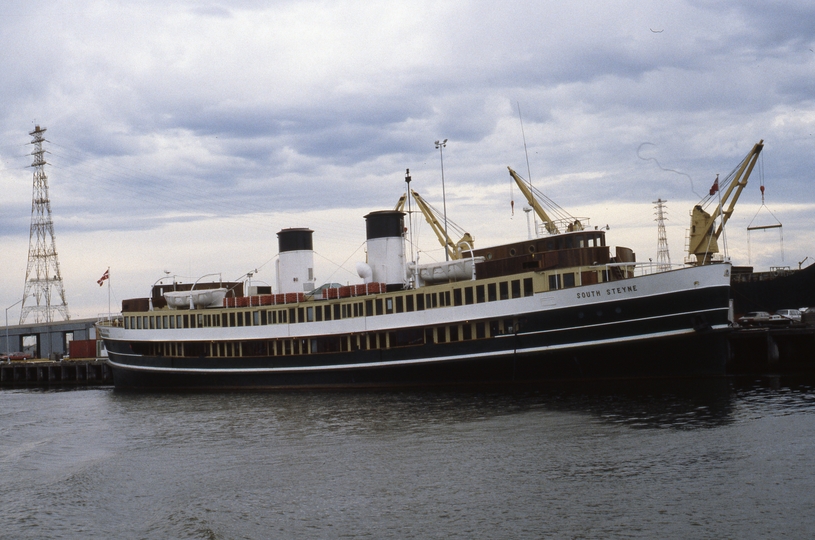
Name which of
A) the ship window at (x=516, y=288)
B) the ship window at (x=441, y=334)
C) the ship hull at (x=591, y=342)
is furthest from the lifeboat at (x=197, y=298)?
the ship window at (x=516, y=288)

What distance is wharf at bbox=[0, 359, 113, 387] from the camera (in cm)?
6531

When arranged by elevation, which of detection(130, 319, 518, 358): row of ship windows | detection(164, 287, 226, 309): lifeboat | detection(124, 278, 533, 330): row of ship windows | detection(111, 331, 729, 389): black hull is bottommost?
detection(111, 331, 729, 389): black hull

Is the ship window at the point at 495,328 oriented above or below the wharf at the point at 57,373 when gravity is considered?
above

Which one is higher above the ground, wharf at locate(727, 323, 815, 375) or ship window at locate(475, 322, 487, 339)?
ship window at locate(475, 322, 487, 339)

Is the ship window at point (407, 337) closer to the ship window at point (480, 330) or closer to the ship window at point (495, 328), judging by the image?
the ship window at point (480, 330)

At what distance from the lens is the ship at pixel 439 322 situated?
32.4m

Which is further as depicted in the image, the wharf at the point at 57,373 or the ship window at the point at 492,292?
the wharf at the point at 57,373

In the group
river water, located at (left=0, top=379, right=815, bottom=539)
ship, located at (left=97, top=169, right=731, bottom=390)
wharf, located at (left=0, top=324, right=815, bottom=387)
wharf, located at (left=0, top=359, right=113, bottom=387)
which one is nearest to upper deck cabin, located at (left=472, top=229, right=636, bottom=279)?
ship, located at (left=97, top=169, right=731, bottom=390)

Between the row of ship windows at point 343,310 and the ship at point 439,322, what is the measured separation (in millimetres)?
72

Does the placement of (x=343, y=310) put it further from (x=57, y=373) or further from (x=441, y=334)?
(x=57, y=373)

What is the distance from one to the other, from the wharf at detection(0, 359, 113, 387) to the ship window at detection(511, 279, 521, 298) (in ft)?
135

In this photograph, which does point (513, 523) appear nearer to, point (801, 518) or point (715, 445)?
point (801, 518)

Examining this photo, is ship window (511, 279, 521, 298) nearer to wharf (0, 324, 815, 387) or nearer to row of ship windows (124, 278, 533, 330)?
row of ship windows (124, 278, 533, 330)

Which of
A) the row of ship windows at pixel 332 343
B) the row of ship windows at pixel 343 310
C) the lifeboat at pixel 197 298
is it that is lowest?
the row of ship windows at pixel 332 343
